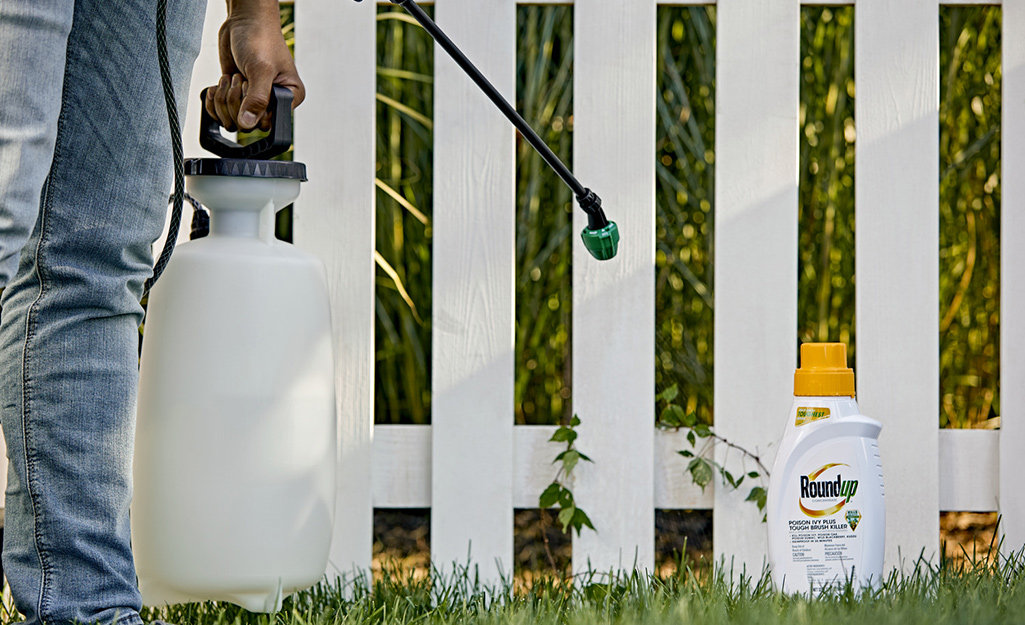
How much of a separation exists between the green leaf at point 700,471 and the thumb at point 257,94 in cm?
78

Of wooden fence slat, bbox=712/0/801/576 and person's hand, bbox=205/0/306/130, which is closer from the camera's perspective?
person's hand, bbox=205/0/306/130

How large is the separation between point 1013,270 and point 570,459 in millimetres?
708

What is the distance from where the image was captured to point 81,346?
1054 mm

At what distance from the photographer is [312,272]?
1249 mm

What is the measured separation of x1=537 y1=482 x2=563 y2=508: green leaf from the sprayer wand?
37 cm

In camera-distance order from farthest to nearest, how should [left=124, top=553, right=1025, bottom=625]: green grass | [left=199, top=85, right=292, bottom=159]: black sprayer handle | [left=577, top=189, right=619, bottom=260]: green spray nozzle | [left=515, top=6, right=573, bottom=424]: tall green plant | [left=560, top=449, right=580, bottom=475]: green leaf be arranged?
[left=515, top=6, right=573, bottom=424]: tall green plant < [left=560, top=449, right=580, bottom=475]: green leaf < [left=577, top=189, right=619, bottom=260]: green spray nozzle < [left=199, top=85, right=292, bottom=159]: black sprayer handle < [left=124, top=553, right=1025, bottom=625]: green grass

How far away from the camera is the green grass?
1.02 meters

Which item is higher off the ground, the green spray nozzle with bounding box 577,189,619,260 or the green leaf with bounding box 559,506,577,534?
the green spray nozzle with bounding box 577,189,619,260

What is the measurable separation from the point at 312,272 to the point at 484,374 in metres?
0.38

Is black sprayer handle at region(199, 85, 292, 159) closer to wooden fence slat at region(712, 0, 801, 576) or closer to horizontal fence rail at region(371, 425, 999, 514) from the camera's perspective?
horizontal fence rail at region(371, 425, 999, 514)

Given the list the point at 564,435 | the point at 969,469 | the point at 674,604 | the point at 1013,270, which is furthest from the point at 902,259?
the point at 674,604

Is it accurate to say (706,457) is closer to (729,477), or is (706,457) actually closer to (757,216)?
(729,477)

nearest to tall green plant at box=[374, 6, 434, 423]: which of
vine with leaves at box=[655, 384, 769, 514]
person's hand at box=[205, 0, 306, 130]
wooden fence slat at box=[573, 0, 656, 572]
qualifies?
wooden fence slat at box=[573, 0, 656, 572]

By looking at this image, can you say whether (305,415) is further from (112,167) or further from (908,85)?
(908,85)
